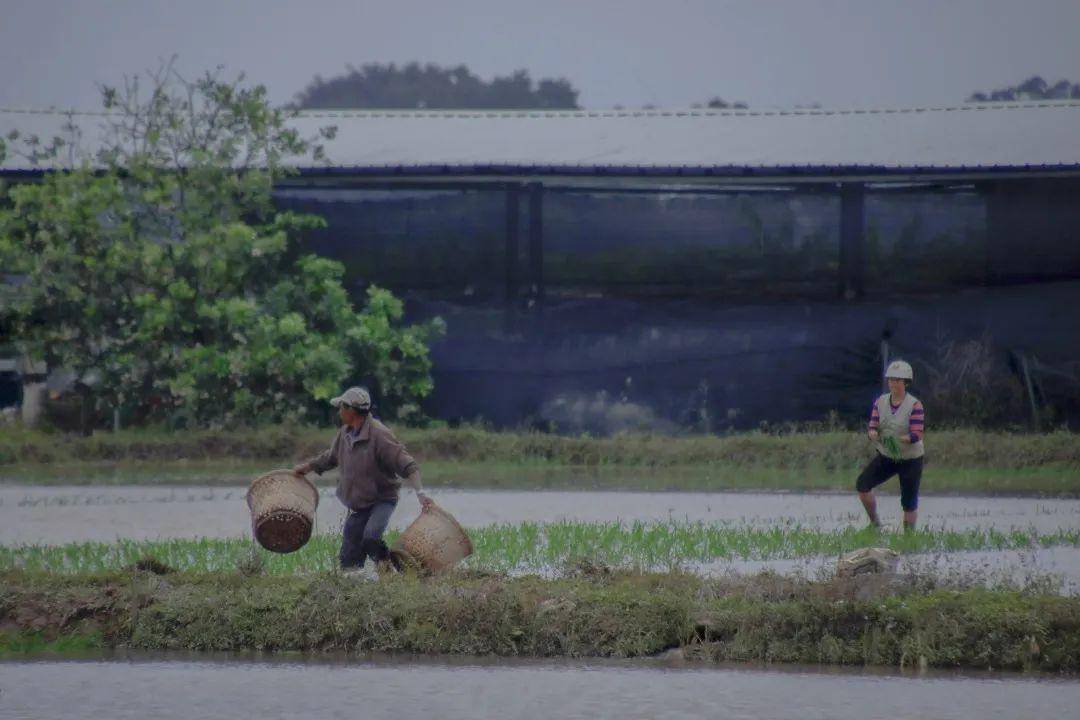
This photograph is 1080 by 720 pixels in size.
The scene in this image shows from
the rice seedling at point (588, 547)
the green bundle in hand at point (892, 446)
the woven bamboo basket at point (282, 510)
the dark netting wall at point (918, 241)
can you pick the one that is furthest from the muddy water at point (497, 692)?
the dark netting wall at point (918, 241)

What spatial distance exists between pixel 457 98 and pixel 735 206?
5164cm

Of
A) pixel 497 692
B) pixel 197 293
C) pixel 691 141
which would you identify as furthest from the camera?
pixel 691 141

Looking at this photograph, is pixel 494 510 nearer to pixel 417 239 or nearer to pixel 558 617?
pixel 558 617

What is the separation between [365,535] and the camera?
1277cm

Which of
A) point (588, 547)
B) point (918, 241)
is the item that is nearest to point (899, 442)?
point (588, 547)

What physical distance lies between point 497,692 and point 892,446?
734cm

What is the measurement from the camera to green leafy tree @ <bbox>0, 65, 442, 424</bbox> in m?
28.0

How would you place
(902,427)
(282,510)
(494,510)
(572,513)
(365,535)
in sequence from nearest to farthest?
(365,535), (282,510), (902,427), (572,513), (494,510)

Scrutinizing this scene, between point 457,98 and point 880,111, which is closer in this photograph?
point 880,111

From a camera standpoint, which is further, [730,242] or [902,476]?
[730,242]

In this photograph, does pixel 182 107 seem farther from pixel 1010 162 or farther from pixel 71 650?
pixel 71 650

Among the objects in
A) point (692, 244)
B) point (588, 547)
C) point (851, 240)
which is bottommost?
point (588, 547)

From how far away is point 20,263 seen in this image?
2850 centimetres

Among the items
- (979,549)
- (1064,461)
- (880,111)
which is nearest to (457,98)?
(880,111)
